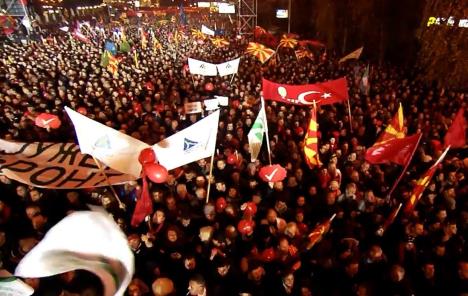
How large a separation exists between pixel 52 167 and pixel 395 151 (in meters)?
4.67

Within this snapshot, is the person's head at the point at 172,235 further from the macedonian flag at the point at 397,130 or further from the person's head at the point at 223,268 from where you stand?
the macedonian flag at the point at 397,130

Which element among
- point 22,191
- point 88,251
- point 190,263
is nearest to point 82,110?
point 22,191

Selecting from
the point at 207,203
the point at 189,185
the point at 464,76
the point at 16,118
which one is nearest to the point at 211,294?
the point at 207,203

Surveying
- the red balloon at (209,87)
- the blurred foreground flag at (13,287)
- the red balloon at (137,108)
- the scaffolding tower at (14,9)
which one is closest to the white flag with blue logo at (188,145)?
the blurred foreground flag at (13,287)

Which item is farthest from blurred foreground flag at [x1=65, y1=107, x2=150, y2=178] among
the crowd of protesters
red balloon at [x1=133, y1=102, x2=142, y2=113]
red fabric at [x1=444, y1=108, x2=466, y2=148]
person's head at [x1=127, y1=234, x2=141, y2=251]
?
red fabric at [x1=444, y1=108, x2=466, y2=148]

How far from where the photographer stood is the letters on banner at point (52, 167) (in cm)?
424

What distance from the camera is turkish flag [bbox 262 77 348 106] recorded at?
22.4 feet

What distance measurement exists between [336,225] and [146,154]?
2645mm

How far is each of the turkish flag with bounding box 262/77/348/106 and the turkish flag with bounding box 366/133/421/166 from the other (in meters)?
1.98

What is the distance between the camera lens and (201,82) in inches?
461

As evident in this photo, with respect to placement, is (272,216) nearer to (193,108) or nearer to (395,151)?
(395,151)

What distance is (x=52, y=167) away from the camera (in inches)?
182

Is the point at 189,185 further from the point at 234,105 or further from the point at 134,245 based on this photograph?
the point at 234,105

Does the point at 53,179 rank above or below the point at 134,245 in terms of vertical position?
above
